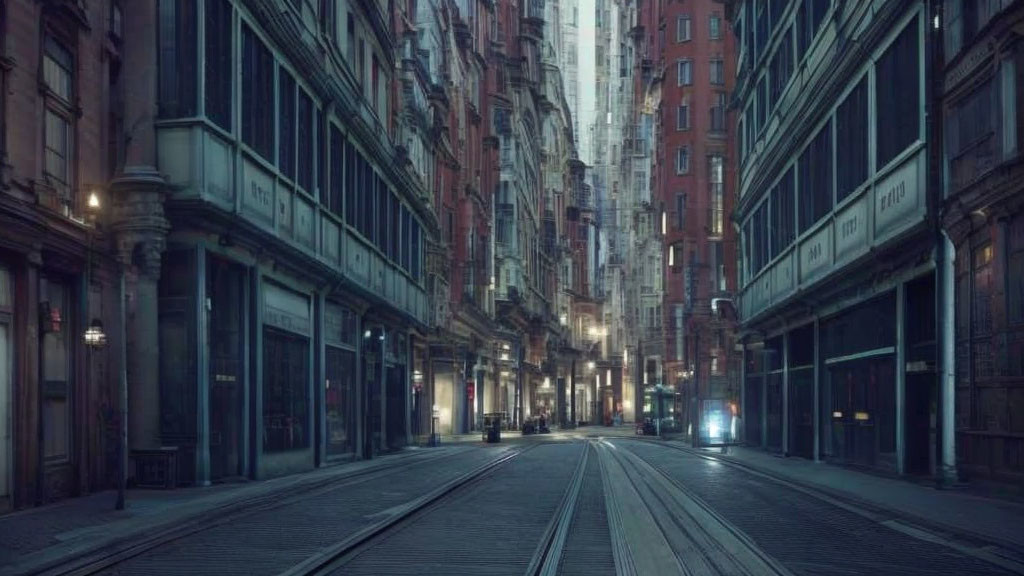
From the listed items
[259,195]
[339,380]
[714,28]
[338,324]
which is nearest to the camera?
[259,195]

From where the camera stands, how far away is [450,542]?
46.5ft

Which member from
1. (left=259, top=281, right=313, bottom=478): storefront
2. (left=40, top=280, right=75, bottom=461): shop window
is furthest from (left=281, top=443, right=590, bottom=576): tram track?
(left=259, top=281, right=313, bottom=478): storefront

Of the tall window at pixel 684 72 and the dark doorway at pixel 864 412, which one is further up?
the tall window at pixel 684 72

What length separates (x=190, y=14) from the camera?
72.8 ft

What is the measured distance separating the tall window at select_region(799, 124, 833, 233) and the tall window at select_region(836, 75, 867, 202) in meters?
1.02

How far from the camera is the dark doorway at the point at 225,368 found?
23.5 m

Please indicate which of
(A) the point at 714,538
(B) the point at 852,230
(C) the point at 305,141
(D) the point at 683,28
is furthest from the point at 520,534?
(D) the point at 683,28

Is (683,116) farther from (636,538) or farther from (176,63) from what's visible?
(636,538)

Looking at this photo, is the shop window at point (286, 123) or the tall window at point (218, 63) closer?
the tall window at point (218, 63)

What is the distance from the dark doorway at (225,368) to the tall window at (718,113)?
193ft

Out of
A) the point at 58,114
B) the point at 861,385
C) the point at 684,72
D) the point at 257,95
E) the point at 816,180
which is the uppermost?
the point at 684,72

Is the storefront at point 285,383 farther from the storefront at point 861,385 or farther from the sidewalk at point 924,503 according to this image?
the storefront at point 861,385

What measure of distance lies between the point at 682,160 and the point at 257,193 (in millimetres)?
58415

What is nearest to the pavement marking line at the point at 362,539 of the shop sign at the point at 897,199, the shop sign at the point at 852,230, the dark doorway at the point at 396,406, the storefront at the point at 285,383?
the storefront at the point at 285,383
